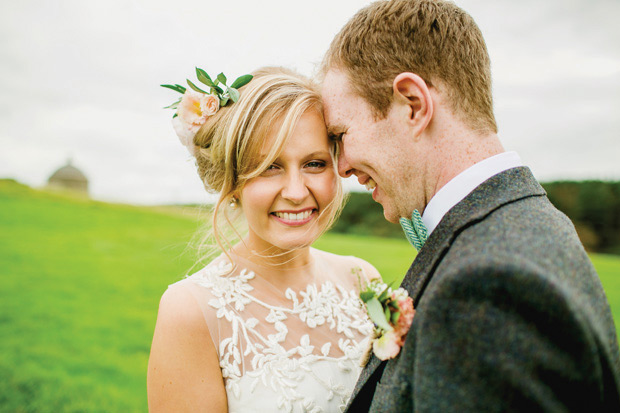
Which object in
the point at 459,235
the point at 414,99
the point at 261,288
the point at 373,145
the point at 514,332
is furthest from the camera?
the point at 261,288

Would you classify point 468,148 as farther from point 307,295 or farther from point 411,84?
point 307,295

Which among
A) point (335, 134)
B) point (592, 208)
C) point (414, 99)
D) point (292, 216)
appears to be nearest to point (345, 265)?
point (292, 216)

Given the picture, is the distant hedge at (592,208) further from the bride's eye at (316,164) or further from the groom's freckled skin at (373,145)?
the groom's freckled skin at (373,145)

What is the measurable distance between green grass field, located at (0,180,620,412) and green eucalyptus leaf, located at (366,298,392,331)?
211 cm

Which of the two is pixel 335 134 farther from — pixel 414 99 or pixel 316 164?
pixel 414 99

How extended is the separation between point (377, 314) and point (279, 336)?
3.68ft

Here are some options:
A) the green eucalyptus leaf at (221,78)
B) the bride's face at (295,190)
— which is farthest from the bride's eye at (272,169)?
the green eucalyptus leaf at (221,78)

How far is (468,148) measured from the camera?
2.09 m

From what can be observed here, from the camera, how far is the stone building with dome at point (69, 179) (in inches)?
1725

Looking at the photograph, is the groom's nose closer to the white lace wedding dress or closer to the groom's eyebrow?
the groom's eyebrow

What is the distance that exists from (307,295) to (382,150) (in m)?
1.33

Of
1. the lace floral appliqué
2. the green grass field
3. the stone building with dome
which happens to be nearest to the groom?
the lace floral appliqué

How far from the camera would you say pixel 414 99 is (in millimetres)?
2189

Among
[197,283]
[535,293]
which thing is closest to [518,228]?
[535,293]
